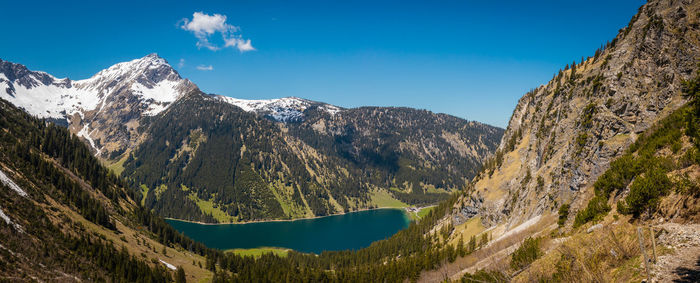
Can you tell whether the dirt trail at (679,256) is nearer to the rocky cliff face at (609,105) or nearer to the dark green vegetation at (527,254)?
the dark green vegetation at (527,254)

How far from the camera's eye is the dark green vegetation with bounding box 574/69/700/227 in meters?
→ 22.6

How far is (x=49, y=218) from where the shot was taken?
8012cm

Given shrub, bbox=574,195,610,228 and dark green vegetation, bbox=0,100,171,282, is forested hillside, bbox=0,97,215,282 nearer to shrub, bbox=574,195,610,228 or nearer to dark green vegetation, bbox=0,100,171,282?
dark green vegetation, bbox=0,100,171,282

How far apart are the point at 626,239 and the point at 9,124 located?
181 metres

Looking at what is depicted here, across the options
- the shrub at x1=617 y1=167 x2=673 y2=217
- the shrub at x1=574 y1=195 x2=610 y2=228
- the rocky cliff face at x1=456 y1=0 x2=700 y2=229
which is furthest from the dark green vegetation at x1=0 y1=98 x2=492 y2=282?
the shrub at x1=617 y1=167 x2=673 y2=217

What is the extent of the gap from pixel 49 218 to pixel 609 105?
131809 millimetres

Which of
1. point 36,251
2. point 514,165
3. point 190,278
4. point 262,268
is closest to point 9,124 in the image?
point 36,251

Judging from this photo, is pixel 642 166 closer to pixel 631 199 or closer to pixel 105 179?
pixel 631 199

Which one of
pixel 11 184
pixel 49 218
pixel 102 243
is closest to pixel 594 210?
pixel 102 243

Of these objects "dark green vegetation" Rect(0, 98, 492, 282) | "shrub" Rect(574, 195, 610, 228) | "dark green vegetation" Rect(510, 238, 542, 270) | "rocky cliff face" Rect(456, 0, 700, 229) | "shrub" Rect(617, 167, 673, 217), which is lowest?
"dark green vegetation" Rect(0, 98, 492, 282)

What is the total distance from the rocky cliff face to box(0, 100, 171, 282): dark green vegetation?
96.9 meters

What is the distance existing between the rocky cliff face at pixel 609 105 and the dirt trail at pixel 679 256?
31.9m

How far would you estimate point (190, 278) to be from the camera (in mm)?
92625

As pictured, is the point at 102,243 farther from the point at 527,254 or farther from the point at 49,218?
the point at 527,254
